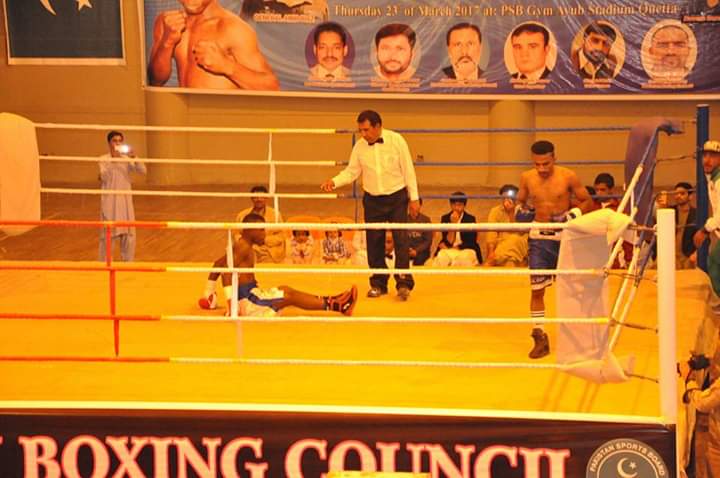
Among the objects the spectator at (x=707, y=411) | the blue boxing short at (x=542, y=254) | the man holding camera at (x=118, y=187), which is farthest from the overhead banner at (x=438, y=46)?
the spectator at (x=707, y=411)

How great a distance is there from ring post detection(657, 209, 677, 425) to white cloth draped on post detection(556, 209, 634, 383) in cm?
51

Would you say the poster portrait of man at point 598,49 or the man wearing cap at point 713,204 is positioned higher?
the poster portrait of man at point 598,49

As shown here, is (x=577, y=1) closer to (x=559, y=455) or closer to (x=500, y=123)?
(x=500, y=123)

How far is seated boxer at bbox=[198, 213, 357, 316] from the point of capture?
742 cm

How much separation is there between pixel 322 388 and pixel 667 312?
189 cm

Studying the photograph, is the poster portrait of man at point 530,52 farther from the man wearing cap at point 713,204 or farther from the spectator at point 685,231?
the man wearing cap at point 713,204

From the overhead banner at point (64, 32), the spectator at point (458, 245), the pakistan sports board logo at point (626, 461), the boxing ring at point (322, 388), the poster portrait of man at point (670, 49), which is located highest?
the overhead banner at point (64, 32)

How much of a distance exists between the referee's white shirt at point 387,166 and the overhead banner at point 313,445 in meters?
3.05

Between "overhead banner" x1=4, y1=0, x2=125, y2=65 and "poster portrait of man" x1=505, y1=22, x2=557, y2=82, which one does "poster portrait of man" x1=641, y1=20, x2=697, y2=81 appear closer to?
"poster portrait of man" x1=505, y1=22, x2=557, y2=82

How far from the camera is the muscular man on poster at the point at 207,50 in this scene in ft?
50.2

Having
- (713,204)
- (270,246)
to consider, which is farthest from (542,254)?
(270,246)

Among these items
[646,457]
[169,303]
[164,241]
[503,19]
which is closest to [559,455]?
[646,457]

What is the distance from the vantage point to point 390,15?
596 inches

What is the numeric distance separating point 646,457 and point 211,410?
1.88 metres
